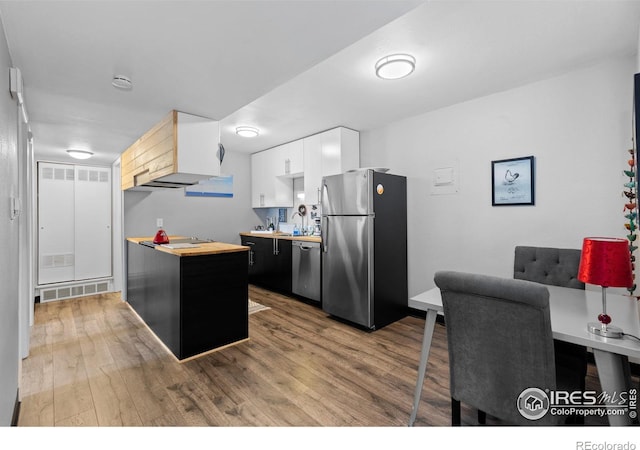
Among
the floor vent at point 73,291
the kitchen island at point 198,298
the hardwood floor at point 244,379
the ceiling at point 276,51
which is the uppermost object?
the ceiling at point 276,51

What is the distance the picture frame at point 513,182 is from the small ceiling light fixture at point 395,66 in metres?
1.35

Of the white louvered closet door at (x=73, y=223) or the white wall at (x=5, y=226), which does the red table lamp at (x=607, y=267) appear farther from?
the white louvered closet door at (x=73, y=223)

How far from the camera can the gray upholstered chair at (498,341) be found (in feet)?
4.01

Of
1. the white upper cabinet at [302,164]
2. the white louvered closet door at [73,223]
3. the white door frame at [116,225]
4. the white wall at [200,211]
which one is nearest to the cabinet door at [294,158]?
the white upper cabinet at [302,164]

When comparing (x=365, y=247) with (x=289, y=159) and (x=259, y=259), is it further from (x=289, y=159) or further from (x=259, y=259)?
(x=259, y=259)

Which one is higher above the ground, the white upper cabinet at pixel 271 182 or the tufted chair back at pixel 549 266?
the white upper cabinet at pixel 271 182

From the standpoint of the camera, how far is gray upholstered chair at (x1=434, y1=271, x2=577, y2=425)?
48.1 inches

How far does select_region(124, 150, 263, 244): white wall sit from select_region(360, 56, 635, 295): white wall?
2857 millimetres

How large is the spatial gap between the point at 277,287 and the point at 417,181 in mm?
2540

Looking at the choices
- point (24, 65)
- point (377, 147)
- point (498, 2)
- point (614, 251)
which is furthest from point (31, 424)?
point (377, 147)

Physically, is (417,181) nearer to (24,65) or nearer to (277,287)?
(277,287)

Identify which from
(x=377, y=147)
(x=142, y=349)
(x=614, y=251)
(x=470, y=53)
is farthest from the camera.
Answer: (x=377, y=147)

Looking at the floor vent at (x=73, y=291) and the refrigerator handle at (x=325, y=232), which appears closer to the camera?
the refrigerator handle at (x=325, y=232)
